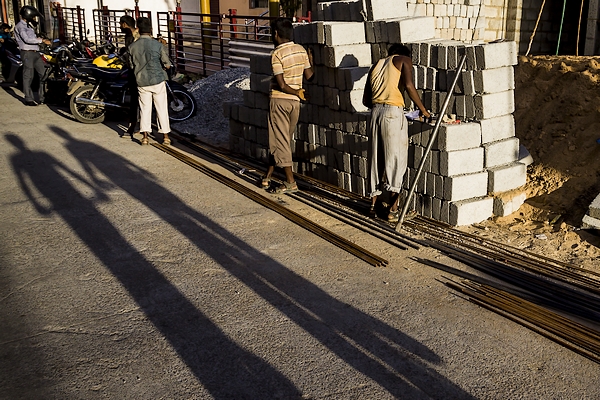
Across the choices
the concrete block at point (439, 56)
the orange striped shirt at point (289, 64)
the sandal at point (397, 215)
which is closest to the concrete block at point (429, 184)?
the sandal at point (397, 215)

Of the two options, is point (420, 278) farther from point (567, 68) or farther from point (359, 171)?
point (567, 68)

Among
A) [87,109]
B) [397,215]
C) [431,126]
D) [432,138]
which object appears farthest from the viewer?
[87,109]

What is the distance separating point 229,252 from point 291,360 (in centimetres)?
203

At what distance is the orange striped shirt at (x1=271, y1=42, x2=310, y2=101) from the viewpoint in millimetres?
7440

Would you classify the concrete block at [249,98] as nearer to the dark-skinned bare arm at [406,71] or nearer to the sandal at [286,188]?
the sandal at [286,188]

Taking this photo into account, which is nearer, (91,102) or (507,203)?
(507,203)

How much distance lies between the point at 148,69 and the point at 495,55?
Result: 18.2 ft

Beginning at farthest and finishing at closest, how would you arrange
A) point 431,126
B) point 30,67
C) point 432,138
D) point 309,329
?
point 30,67 < point 431,126 < point 432,138 < point 309,329

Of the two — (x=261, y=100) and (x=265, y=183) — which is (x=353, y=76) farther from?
(x=261, y=100)

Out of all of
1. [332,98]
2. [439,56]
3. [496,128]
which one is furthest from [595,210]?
[332,98]

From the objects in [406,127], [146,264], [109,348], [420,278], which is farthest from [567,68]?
[109,348]

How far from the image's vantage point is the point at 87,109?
1244 centimetres

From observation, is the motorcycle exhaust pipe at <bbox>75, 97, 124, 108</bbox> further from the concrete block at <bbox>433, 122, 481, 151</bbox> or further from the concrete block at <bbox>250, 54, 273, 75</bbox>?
the concrete block at <bbox>433, 122, 481, 151</bbox>

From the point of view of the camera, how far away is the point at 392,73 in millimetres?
6430
